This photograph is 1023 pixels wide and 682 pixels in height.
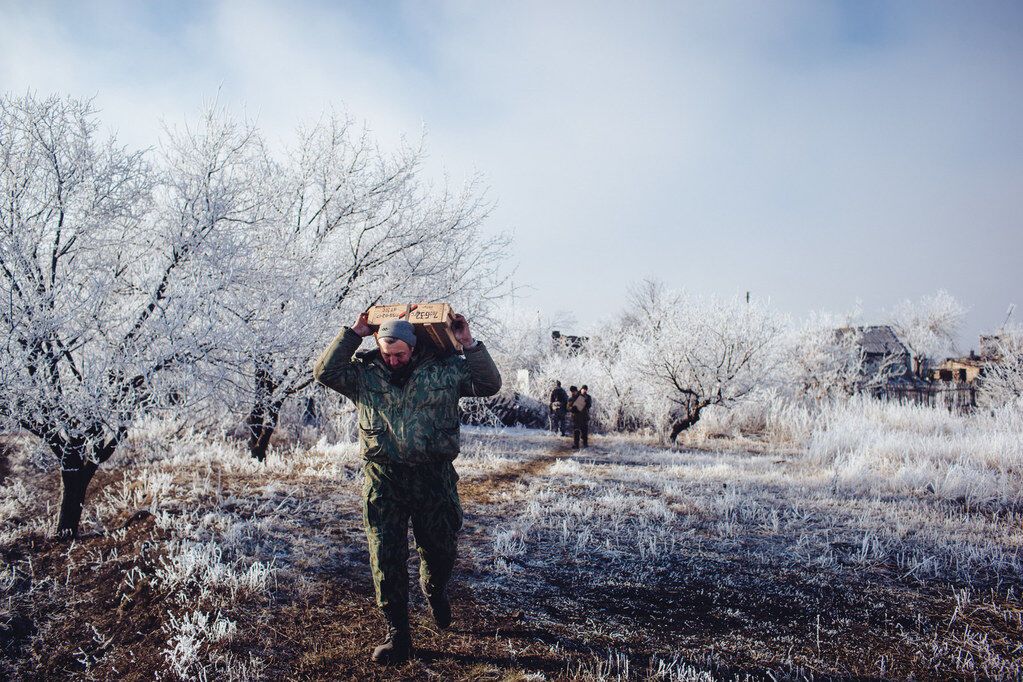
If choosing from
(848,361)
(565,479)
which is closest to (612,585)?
(565,479)

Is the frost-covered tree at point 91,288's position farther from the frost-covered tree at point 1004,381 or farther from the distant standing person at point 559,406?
the frost-covered tree at point 1004,381

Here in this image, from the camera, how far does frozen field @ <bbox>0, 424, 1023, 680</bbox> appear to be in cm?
343

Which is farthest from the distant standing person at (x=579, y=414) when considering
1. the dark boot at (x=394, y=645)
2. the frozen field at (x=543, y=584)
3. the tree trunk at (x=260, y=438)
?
the dark boot at (x=394, y=645)

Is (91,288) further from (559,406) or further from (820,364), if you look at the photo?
(820,364)

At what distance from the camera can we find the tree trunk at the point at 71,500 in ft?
17.9

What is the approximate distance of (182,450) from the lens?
9.77 meters

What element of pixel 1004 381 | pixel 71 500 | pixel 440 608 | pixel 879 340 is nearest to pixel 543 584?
pixel 440 608

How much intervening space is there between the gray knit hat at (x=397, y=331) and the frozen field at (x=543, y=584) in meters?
1.82

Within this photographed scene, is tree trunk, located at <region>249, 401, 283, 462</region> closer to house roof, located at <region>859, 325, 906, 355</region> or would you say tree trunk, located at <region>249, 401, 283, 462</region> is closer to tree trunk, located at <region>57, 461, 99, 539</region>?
tree trunk, located at <region>57, 461, 99, 539</region>

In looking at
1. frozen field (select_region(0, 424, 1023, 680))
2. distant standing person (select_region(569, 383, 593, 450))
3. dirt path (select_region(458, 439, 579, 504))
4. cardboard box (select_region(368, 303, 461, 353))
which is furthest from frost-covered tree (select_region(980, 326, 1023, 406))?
cardboard box (select_region(368, 303, 461, 353))

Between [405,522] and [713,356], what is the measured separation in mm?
13958

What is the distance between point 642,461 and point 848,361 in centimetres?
2252

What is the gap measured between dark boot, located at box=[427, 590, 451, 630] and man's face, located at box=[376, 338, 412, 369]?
1.40m

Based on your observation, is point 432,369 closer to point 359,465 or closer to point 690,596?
point 690,596
